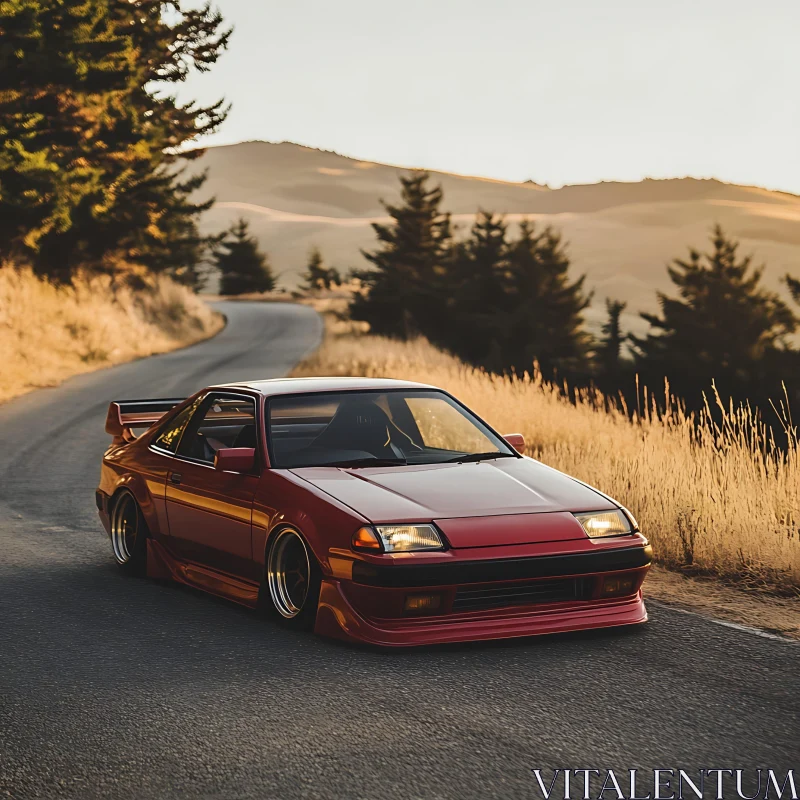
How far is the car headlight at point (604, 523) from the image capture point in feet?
20.3

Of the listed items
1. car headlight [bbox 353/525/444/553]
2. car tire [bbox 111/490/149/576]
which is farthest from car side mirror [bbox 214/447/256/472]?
car tire [bbox 111/490/149/576]

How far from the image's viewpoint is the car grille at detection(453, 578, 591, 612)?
5902mm

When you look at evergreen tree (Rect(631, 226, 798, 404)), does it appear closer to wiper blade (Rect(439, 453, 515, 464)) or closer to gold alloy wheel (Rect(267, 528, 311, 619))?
wiper blade (Rect(439, 453, 515, 464))

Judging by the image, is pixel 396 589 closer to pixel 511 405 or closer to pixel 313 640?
pixel 313 640

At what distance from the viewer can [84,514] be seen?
1076cm

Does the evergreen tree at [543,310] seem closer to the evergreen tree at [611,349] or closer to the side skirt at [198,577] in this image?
the evergreen tree at [611,349]

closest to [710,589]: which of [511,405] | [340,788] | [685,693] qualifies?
[685,693]

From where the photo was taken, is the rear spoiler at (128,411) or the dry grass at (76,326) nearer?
the rear spoiler at (128,411)

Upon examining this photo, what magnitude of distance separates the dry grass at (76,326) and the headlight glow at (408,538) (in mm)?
17357

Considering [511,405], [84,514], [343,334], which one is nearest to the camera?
[84,514]

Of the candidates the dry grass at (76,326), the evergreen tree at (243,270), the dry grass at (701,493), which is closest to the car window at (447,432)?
the dry grass at (701,493)

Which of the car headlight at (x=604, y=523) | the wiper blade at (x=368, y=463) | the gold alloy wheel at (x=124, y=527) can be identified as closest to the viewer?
the car headlight at (x=604, y=523)

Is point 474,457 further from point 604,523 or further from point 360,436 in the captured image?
point 604,523

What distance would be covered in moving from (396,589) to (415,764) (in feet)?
5.17
